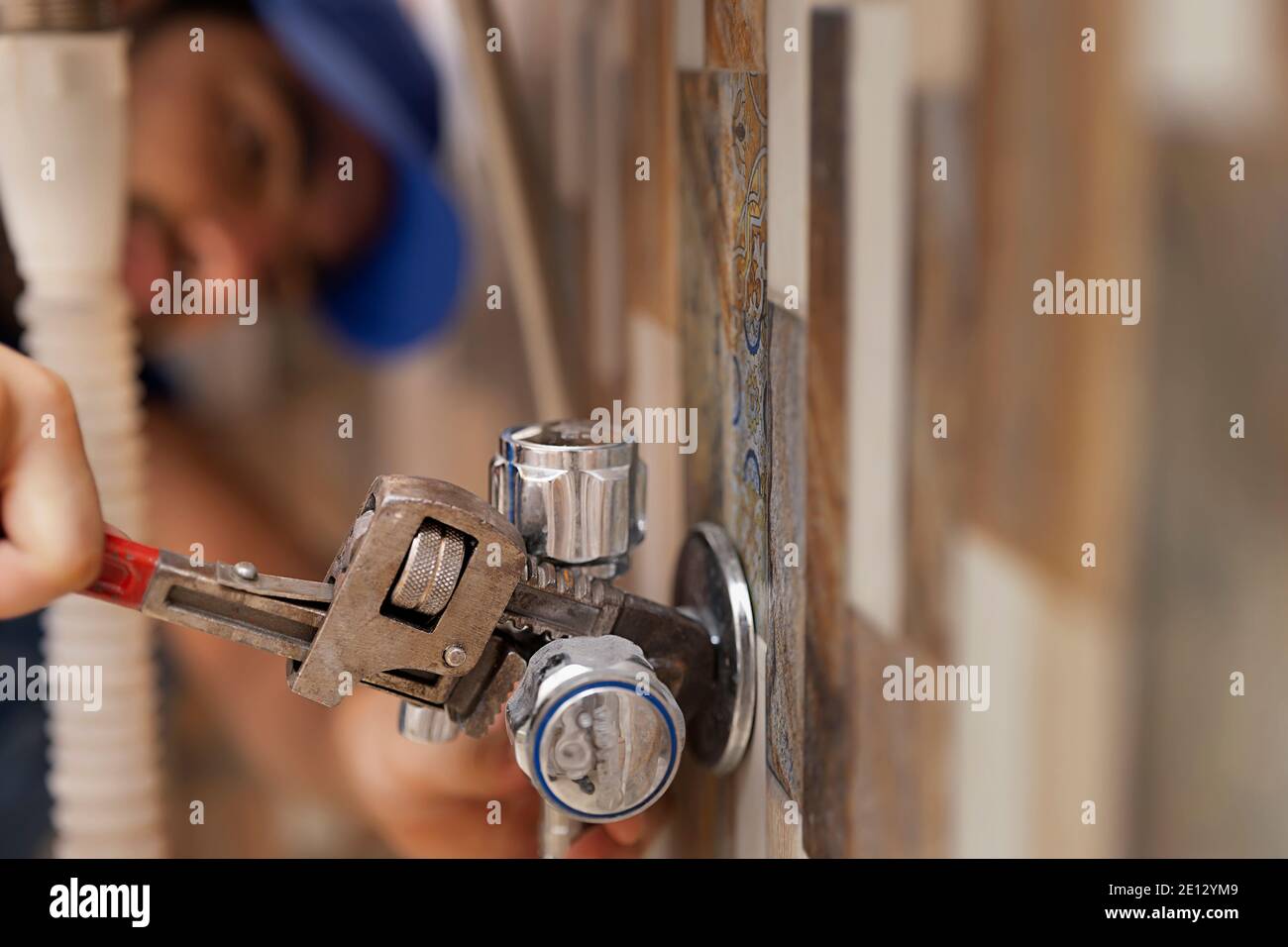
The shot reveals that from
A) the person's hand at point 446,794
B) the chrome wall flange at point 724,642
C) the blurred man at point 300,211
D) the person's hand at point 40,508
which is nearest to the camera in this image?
the person's hand at point 40,508

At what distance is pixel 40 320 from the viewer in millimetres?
880

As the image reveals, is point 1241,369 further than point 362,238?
No

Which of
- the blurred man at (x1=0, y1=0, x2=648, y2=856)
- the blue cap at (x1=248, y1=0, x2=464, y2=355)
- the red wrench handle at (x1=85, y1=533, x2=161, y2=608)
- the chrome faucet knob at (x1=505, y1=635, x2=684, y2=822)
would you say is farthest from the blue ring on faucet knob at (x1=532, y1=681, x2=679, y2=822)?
the blue cap at (x1=248, y1=0, x2=464, y2=355)

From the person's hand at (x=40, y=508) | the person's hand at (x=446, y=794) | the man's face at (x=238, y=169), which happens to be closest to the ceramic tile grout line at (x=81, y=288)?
the man's face at (x=238, y=169)

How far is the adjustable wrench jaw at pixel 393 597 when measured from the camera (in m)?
0.53

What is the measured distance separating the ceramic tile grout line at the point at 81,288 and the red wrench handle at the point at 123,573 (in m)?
0.33

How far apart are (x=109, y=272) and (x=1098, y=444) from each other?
71 cm

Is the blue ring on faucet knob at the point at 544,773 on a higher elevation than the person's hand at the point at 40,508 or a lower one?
lower

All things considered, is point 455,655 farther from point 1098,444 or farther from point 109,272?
point 109,272

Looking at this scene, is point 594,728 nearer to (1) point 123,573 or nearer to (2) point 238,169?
(1) point 123,573

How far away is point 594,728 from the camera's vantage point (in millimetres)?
542

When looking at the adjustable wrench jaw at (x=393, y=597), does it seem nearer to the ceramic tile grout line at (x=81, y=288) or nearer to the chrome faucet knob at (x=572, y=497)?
the chrome faucet knob at (x=572, y=497)

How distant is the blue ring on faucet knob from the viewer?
53 centimetres
